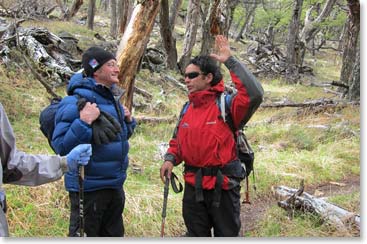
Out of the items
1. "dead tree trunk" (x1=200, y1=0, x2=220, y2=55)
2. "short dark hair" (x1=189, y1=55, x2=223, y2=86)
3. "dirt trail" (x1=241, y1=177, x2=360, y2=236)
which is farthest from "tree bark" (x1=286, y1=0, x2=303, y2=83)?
"short dark hair" (x1=189, y1=55, x2=223, y2=86)

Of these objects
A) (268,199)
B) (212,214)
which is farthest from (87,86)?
(268,199)

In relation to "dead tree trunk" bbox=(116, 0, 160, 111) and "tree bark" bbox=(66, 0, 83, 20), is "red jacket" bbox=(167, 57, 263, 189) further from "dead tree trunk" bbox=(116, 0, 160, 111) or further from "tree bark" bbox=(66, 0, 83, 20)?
"tree bark" bbox=(66, 0, 83, 20)

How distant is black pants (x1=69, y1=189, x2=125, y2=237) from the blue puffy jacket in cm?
7

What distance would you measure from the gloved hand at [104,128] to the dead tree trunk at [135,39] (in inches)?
102

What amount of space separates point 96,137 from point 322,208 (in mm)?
2693

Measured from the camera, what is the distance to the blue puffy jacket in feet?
9.77

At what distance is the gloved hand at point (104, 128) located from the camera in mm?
3031

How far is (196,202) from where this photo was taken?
3.38 meters

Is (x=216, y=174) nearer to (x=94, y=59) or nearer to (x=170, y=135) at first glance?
(x=94, y=59)

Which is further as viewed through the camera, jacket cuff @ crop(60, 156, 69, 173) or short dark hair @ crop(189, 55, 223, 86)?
short dark hair @ crop(189, 55, 223, 86)

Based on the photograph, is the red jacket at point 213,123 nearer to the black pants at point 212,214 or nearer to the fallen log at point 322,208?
the black pants at point 212,214

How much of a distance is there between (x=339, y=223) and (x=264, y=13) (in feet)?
104

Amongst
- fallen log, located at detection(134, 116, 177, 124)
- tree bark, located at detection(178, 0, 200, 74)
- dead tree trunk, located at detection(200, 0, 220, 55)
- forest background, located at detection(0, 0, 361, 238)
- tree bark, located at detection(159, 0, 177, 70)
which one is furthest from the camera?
tree bark, located at detection(178, 0, 200, 74)

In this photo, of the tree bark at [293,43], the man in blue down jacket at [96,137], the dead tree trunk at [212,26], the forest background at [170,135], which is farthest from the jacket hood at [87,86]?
the tree bark at [293,43]
